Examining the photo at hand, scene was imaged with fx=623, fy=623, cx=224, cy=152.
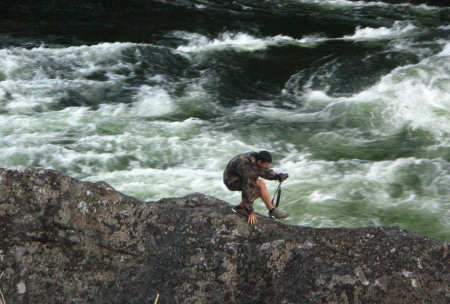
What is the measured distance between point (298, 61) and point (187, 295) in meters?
10.00

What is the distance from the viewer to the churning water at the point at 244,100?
29.9 ft

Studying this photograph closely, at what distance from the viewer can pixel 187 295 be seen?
15.1 feet

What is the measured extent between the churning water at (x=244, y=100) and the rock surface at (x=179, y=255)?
3.47 metres

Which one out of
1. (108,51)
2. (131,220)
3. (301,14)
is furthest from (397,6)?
(131,220)

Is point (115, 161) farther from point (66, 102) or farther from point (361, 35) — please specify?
point (361, 35)

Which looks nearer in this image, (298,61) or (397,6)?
(298,61)

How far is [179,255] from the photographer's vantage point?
4.75 m

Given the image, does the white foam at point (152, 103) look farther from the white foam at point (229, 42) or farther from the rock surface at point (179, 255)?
the rock surface at point (179, 255)

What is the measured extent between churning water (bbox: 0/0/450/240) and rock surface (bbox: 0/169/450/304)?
347cm

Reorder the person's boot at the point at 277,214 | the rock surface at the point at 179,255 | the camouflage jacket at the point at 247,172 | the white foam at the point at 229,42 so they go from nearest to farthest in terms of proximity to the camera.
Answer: the rock surface at the point at 179,255 → the camouflage jacket at the point at 247,172 → the person's boot at the point at 277,214 → the white foam at the point at 229,42

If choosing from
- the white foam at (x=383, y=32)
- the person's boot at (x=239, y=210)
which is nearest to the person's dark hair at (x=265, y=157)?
the person's boot at (x=239, y=210)

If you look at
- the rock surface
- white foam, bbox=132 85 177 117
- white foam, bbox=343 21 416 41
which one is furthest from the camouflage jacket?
white foam, bbox=343 21 416 41

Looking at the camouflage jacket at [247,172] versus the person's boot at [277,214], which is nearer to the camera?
the camouflage jacket at [247,172]

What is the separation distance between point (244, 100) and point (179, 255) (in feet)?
25.6
